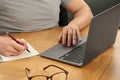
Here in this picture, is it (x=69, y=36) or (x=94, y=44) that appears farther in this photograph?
(x=69, y=36)

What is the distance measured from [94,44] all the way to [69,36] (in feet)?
0.83

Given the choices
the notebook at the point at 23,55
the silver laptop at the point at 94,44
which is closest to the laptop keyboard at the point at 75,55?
the silver laptop at the point at 94,44

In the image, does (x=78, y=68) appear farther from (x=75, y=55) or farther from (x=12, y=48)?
(x=12, y=48)

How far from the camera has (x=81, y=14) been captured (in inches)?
68.4

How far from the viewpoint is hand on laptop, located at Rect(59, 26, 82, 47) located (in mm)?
1289

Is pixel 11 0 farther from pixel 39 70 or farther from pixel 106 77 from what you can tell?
pixel 106 77

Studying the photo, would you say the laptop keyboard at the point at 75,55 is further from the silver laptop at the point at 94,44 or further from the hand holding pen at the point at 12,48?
the hand holding pen at the point at 12,48

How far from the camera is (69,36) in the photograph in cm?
130

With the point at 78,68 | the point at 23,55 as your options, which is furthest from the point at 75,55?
the point at 23,55

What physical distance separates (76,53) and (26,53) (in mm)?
236

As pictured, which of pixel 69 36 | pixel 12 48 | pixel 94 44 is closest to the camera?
pixel 94 44

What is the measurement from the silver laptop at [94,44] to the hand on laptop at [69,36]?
0.09 ft

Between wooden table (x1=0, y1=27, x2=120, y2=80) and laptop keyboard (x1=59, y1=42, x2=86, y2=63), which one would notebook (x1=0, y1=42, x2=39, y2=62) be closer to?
wooden table (x1=0, y1=27, x2=120, y2=80)

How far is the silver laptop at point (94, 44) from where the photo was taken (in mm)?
1019
